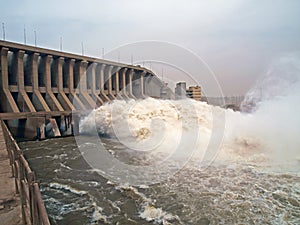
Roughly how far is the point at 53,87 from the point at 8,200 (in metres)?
18.6

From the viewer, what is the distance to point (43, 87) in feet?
65.2

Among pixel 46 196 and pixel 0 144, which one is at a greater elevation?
pixel 0 144

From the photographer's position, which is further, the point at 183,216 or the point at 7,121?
the point at 7,121

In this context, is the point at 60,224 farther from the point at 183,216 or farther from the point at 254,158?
the point at 254,158

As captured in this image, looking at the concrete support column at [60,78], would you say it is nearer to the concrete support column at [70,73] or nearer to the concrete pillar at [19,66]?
the concrete support column at [70,73]

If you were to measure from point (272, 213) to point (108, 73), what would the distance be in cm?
2291

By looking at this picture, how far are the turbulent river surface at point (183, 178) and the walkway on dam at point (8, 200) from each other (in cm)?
108

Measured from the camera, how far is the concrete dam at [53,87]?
592 inches

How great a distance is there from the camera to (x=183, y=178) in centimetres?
704

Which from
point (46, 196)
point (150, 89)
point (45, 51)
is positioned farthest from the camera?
point (150, 89)

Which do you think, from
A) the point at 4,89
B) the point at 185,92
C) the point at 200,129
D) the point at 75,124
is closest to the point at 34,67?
the point at 4,89

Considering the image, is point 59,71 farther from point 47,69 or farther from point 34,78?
point 34,78

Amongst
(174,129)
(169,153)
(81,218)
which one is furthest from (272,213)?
(174,129)

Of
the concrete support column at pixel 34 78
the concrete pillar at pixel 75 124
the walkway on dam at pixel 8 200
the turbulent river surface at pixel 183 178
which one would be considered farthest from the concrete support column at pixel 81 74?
the walkway on dam at pixel 8 200
